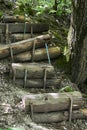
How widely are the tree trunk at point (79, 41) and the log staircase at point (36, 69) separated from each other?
0.56 meters

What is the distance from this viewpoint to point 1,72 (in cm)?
591

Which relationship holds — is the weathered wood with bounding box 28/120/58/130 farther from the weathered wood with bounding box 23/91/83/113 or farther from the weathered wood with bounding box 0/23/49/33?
the weathered wood with bounding box 0/23/49/33

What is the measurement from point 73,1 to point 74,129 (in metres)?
2.79

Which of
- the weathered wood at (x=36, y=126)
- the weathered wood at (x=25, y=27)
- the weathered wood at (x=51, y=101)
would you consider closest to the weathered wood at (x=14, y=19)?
the weathered wood at (x=25, y=27)

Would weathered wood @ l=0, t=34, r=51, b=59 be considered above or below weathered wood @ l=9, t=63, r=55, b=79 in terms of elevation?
above

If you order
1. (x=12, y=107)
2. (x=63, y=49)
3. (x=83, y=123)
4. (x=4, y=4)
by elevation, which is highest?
(x=4, y=4)

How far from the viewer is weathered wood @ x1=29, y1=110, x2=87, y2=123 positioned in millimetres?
4930

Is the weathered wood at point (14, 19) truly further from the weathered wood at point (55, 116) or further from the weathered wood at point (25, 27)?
the weathered wood at point (55, 116)

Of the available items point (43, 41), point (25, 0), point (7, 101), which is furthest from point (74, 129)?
point (25, 0)

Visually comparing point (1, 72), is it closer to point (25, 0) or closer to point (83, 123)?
point (83, 123)

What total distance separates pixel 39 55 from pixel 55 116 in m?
1.89

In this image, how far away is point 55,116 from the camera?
5.04 m

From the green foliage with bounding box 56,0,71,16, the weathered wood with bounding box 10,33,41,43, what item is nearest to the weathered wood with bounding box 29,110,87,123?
the weathered wood with bounding box 10,33,41,43

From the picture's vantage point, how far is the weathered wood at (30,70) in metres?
5.69
